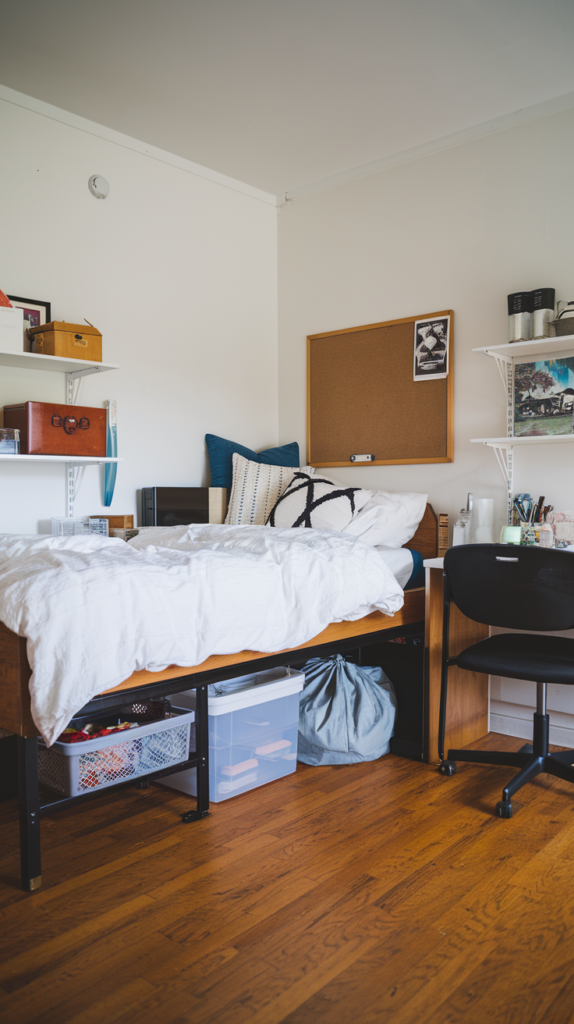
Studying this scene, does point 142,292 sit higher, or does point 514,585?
point 142,292

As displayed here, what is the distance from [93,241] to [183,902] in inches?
105

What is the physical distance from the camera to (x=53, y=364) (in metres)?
2.88

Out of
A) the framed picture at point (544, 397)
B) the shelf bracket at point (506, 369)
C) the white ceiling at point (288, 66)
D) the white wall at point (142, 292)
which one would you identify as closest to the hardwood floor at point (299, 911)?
the framed picture at point (544, 397)

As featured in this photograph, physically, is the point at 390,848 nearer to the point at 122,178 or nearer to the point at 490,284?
the point at 490,284

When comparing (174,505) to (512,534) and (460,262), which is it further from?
(460,262)

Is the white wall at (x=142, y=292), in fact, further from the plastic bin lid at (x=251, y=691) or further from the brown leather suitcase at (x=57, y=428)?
the plastic bin lid at (x=251, y=691)

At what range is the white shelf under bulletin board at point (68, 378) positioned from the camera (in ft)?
8.87

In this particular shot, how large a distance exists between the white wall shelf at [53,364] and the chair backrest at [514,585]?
5.27 ft

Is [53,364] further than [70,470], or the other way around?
[70,470]

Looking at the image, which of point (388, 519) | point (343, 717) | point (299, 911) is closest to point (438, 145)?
point (388, 519)

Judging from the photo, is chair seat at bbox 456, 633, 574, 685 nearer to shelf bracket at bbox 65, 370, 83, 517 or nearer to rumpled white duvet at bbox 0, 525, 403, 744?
rumpled white duvet at bbox 0, 525, 403, 744

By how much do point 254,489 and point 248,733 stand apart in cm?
140

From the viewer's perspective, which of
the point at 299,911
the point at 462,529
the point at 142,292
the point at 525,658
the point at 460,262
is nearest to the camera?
the point at 299,911

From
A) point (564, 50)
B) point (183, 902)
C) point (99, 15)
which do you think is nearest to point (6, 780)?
point (183, 902)
